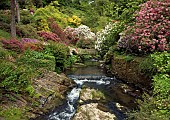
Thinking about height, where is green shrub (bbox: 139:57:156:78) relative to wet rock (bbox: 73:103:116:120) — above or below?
above

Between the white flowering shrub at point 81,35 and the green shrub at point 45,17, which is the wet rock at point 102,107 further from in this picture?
the white flowering shrub at point 81,35

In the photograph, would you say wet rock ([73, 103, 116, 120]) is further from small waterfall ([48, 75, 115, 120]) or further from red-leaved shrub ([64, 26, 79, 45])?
red-leaved shrub ([64, 26, 79, 45])

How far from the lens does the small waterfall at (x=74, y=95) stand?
10742mm

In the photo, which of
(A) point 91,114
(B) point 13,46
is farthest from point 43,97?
(B) point 13,46

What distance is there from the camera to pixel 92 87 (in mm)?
14516

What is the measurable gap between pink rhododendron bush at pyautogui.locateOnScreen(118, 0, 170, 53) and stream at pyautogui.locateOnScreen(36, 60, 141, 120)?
2.74 metres

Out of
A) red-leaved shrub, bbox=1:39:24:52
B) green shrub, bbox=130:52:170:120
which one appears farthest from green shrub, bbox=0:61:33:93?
green shrub, bbox=130:52:170:120

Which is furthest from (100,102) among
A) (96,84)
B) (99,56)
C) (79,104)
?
(99,56)

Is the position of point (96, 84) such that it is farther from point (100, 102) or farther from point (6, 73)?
point (6, 73)

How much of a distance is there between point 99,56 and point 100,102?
1406 cm

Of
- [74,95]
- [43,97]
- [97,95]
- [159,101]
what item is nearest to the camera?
[159,101]

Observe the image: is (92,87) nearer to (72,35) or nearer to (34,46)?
(34,46)

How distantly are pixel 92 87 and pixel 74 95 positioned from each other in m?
1.64

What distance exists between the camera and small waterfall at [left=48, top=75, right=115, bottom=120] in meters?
10.7
